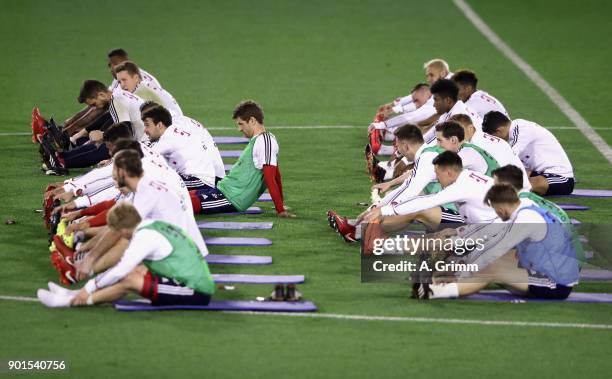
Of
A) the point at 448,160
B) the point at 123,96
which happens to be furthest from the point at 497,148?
the point at 123,96

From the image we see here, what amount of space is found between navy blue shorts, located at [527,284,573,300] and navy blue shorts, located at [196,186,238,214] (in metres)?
4.19

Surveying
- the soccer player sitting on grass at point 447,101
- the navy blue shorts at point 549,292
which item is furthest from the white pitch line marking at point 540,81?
the navy blue shorts at point 549,292

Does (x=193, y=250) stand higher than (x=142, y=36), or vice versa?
(x=142, y=36)

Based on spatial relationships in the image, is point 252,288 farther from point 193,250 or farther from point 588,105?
point 588,105

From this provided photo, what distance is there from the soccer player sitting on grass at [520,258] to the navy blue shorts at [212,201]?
3411 mm

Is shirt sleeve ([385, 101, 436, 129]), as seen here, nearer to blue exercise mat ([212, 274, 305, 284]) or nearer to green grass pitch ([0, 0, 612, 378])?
green grass pitch ([0, 0, 612, 378])

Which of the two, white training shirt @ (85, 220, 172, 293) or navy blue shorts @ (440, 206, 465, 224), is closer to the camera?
white training shirt @ (85, 220, 172, 293)

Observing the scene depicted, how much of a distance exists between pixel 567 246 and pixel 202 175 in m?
4.83

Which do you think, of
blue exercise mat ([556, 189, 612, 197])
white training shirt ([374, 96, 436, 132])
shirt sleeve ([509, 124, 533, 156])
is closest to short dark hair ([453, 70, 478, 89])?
white training shirt ([374, 96, 436, 132])

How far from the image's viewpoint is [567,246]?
39.3ft

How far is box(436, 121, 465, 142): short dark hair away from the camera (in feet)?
46.1

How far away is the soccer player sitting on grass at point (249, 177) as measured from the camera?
1471 centimetres

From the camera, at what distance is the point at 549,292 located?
1211 centimetres

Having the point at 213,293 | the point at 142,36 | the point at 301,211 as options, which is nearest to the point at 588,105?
the point at 301,211
